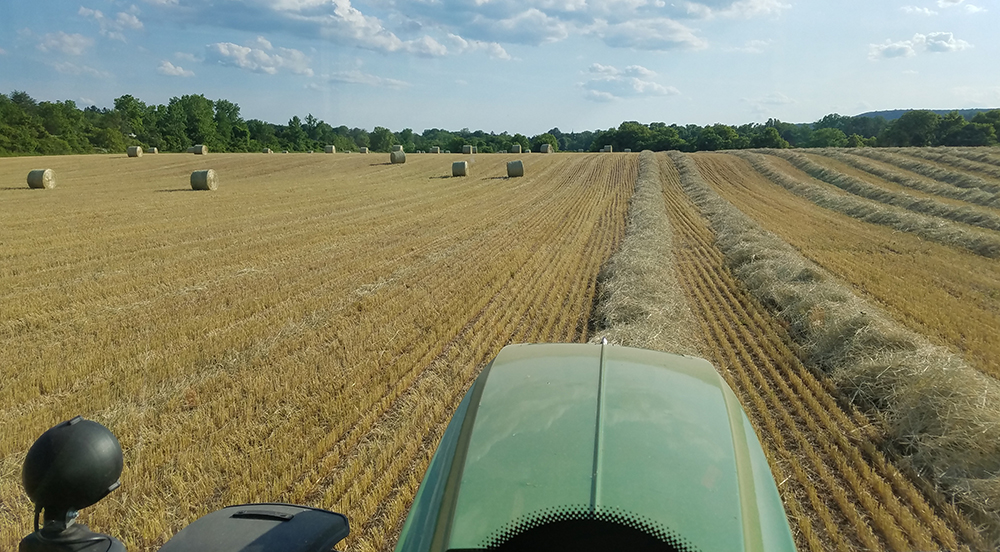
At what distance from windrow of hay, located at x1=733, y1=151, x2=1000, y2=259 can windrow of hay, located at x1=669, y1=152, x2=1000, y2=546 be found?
6566 millimetres

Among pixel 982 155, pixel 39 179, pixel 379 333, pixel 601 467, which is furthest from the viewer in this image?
Result: pixel 982 155

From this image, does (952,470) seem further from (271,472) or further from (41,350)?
(41,350)

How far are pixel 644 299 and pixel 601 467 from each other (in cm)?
717

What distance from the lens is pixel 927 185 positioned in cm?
2405

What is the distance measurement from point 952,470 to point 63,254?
14516 mm

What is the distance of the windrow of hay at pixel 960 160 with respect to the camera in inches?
1006

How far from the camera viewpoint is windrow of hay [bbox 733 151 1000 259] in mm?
13375

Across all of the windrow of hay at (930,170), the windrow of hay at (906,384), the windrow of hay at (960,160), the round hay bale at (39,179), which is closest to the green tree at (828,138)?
the windrow of hay at (930,170)

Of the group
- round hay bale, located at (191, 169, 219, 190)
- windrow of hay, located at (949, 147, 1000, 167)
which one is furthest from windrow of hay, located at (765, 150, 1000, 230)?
round hay bale, located at (191, 169, 219, 190)

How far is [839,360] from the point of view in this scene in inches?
257

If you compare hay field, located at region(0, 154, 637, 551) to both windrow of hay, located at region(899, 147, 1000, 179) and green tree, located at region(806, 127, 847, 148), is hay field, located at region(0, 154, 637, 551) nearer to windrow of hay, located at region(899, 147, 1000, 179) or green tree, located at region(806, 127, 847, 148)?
windrow of hay, located at region(899, 147, 1000, 179)

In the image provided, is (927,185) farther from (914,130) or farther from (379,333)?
(914,130)

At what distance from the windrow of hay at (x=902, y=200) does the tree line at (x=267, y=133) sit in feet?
115

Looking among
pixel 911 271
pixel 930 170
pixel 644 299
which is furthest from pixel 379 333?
pixel 930 170
